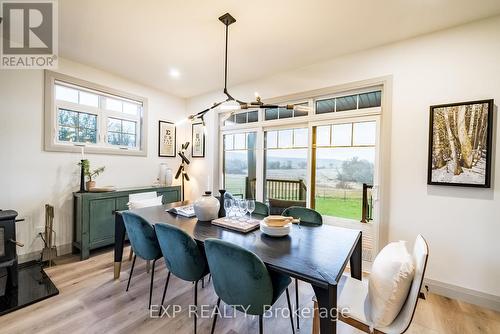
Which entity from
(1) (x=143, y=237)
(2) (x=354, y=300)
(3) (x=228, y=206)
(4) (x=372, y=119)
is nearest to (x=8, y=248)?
(1) (x=143, y=237)

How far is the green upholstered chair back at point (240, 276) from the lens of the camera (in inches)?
47.8

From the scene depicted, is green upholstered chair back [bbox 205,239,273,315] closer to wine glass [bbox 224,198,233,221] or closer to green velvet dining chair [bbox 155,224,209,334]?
green velvet dining chair [bbox 155,224,209,334]

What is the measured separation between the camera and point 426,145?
228 centimetres

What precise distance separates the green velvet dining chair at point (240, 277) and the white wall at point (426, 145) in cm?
194

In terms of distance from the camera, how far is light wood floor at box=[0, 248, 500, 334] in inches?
66.8

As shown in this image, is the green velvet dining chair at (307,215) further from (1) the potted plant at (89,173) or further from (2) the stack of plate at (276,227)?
(1) the potted plant at (89,173)

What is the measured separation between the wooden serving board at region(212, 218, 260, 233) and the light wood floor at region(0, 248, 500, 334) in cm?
77

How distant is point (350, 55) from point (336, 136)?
102 centimetres

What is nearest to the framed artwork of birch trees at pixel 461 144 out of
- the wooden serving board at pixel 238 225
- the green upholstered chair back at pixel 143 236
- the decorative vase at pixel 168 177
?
the wooden serving board at pixel 238 225

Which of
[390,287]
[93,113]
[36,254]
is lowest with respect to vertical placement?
[36,254]

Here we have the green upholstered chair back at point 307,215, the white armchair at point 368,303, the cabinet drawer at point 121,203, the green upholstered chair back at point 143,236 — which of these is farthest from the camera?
the cabinet drawer at point 121,203

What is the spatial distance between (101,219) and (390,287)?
335 centimetres

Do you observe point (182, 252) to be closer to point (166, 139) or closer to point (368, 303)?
point (368, 303)

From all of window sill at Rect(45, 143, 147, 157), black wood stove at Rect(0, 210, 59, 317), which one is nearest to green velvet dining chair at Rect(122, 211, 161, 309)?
black wood stove at Rect(0, 210, 59, 317)
